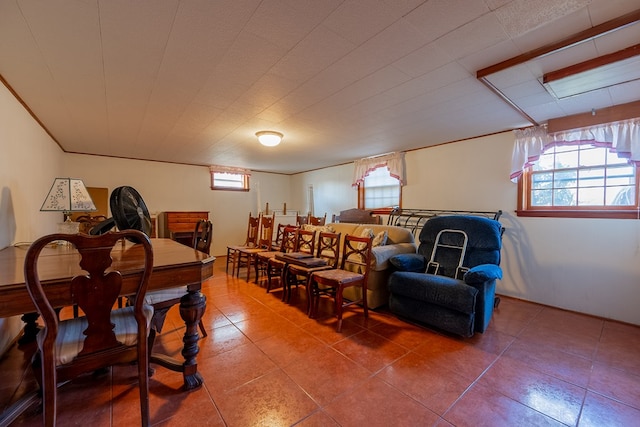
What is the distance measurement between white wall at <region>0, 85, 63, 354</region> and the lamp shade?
26 cm

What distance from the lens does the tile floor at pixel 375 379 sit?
1.42 meters

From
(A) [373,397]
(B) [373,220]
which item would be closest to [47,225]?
(A) [373,397]

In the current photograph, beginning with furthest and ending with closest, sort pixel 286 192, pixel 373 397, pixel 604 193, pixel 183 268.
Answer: pixel 286 192
pixel 604 193
pixel 373 397
pixel 183 268

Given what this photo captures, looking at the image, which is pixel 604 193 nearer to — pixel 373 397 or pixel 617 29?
pixel 617 29

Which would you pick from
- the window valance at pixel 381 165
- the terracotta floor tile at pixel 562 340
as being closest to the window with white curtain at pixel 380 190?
the window valance at pixel 381 165

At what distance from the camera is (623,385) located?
5.55 ft

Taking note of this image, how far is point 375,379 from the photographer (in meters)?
1.73

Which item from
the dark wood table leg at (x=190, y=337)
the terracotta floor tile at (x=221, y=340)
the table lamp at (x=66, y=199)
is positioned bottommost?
the terracotta floor tile at (x=221, y=340)

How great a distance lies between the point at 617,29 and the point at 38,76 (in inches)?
152

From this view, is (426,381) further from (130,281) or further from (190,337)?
(130,281)

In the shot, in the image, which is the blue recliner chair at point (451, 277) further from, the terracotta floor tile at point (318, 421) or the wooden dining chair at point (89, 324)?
the wooden dining chair at point (89, 324)

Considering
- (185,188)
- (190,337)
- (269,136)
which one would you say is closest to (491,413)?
(190,337)

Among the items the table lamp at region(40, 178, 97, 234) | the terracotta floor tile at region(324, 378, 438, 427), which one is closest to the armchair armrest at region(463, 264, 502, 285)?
the terracotta floor tile at region(324, 378, 438, 427)

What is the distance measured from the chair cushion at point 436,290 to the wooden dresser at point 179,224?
4245 millimetres
